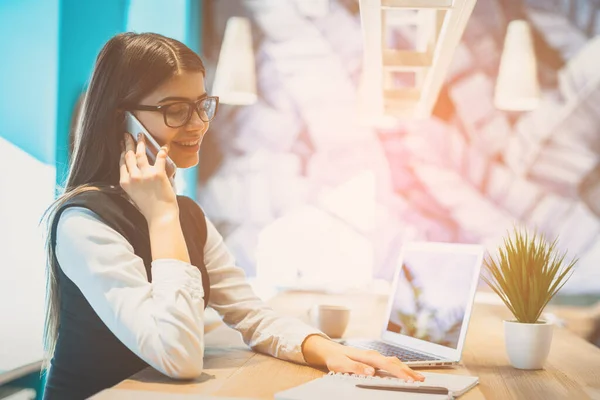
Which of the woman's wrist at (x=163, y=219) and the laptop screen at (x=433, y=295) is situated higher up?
the woman's wrist at (x=163, y=219)

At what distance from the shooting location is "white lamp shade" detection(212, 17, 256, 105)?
336 cm

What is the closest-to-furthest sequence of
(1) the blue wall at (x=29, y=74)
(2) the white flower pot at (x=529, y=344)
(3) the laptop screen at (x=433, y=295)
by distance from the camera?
(2) the white flower pot at (x=529, y=344) → (3) the laptop screen at (x=433, y=295) → (1) the blue wall at (x=29, y=74)

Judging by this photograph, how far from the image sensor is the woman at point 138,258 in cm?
115

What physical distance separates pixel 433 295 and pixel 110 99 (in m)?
0.88

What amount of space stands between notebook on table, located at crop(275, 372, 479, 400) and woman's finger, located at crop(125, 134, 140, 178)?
54 cm

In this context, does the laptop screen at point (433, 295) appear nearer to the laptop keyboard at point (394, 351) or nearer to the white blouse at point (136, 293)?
the laptop keyboard at point (394, 351)

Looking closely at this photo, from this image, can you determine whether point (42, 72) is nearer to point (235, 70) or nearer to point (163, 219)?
point (235, 70)

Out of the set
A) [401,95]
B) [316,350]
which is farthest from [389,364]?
[401,95]

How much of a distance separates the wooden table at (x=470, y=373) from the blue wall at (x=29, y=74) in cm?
107

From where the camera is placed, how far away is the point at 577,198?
12.4 ft

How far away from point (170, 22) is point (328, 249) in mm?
1691

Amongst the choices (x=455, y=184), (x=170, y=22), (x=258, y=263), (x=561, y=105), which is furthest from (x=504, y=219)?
(x=170, y=22)

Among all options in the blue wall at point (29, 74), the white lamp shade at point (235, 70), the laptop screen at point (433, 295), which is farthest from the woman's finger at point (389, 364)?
the white lamp shade at point (235, 70)

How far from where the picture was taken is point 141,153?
53.0 inches
